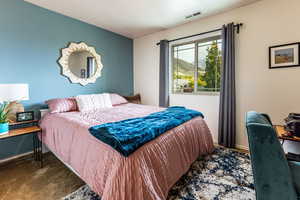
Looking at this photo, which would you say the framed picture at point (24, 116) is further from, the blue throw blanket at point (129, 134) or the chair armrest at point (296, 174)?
the chair armrest at point (296, 174)

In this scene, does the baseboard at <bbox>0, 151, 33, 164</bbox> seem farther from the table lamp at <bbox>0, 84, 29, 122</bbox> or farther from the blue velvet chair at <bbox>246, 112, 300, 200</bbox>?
the blue velvet chair at <bbox>246, 112, 300, 200</bbox>

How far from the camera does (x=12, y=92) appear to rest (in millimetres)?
1884

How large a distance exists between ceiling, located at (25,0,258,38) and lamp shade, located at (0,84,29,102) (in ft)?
4.89

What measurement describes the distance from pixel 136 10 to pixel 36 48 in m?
1.86

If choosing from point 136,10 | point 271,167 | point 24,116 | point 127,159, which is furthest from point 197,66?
point 24,116

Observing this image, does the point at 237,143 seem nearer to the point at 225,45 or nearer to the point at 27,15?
→ the point at 225,45

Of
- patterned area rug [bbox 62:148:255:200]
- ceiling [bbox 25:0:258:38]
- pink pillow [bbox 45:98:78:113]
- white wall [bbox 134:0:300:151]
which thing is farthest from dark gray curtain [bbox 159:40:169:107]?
pink pillow [bbox 45:98:78:113]

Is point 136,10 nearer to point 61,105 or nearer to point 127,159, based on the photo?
point 61,105

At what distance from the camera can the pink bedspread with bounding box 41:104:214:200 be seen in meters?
1.10

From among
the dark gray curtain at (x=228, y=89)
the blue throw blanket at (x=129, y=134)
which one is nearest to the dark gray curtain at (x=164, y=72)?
the dark gray curtain at (x=228, y=89)

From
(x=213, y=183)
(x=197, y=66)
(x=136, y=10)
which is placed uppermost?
(x=136, y=10)

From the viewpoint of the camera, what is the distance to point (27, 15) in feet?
7.80

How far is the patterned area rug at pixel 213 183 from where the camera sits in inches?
58.1

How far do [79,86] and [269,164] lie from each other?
322cm
